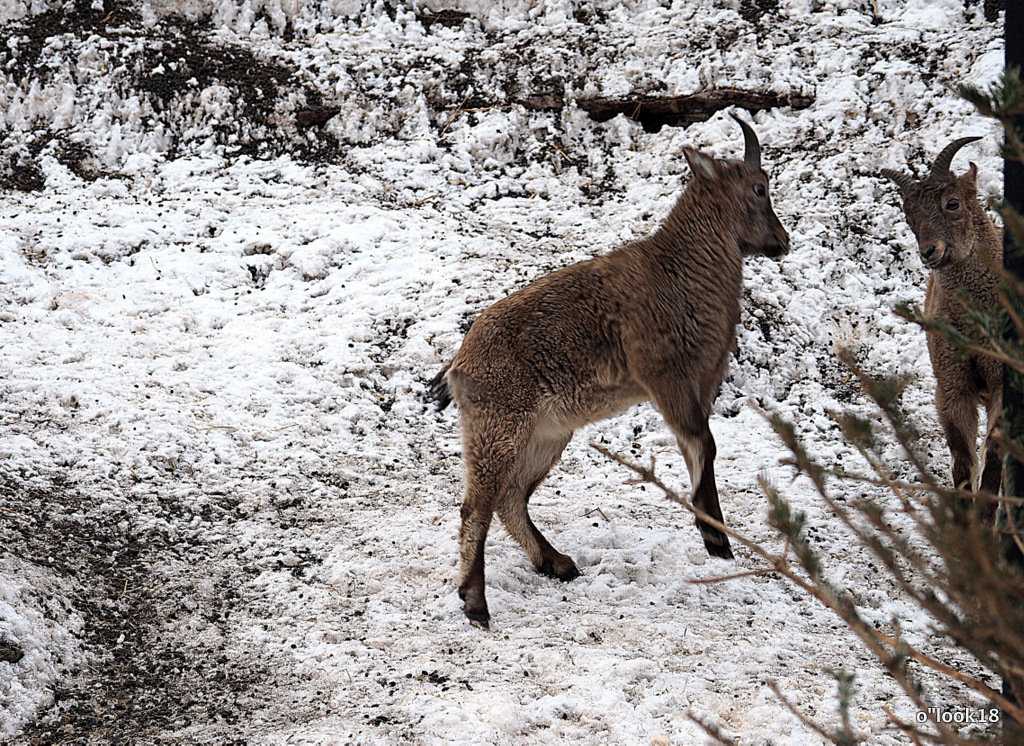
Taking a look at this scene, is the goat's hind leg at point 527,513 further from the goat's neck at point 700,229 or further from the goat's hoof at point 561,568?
the goat's neck at point 700,229

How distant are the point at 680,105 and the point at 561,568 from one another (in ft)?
21.0

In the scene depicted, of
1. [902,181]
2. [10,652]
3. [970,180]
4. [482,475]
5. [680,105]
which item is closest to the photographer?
[10,652]

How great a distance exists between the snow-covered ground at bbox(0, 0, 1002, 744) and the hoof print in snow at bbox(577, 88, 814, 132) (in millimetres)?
154

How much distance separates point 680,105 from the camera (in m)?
9.95

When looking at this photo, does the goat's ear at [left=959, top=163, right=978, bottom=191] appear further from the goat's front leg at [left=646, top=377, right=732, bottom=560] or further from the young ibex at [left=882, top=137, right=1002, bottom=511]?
the goat's front leg at [left=646, top=377, right=732, bottom=560]

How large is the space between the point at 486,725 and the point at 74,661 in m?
1.99

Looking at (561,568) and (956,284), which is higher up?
(956,284)

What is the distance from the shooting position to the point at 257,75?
34.6 ft

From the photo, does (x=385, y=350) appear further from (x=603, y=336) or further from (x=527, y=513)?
(x=603, y=336)

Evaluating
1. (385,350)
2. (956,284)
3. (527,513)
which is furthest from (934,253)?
(385,350)

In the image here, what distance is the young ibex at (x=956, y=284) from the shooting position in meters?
5.57

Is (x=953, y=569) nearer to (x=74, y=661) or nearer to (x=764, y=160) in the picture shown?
(x=74, y=661)

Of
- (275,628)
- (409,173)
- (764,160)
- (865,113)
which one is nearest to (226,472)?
(275,628)

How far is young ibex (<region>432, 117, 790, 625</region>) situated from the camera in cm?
488
